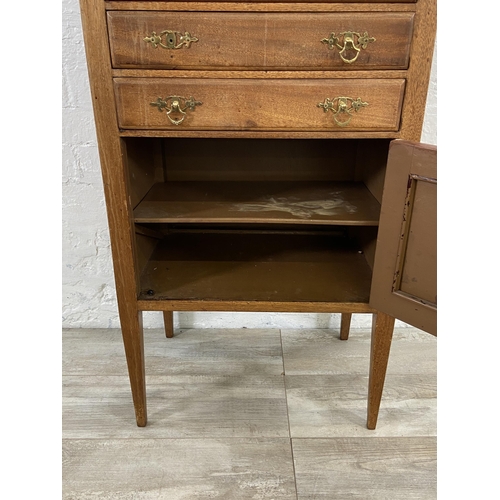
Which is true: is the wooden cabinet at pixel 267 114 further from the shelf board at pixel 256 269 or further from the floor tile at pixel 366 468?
the floor tile at pixel 366 468

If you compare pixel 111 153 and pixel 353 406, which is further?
pixel 353 406

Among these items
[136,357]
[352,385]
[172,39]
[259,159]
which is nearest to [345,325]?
[352,385]

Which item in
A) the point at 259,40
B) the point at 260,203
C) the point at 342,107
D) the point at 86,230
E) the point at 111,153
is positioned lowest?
the point at 86,230

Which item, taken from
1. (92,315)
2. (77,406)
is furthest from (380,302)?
(92,315)

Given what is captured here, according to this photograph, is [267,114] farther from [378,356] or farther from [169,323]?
[169,323]

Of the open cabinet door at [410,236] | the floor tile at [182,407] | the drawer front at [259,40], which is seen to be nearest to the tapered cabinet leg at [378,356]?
the open cabinet door at [410,236]

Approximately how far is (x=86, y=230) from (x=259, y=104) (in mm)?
964

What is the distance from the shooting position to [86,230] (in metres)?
1.71

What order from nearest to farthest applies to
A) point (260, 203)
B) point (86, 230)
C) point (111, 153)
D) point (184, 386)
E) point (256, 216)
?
point (111, 153), point (256, 216), point (260, 203), point (184, 386), point (86, 230)

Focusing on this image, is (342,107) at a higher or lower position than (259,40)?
lower

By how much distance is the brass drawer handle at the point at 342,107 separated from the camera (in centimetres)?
101

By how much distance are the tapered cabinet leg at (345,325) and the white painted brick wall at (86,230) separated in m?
0.09

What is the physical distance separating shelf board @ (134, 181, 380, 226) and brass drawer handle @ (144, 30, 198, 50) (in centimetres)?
40

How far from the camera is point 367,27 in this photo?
96 centimetres
